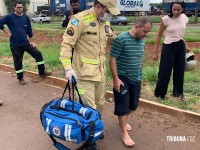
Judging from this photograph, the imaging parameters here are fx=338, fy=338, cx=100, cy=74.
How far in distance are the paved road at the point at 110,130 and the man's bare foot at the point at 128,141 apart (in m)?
0.06

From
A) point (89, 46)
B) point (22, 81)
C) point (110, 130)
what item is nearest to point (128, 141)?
point (110, 130)

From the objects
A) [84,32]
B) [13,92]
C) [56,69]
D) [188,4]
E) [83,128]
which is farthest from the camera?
[188,4]

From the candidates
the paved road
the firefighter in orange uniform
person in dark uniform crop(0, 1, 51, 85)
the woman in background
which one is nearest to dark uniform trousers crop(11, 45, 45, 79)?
person in dark uniform crop(0, 1, 51, 85)

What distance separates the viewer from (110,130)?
4844 mm

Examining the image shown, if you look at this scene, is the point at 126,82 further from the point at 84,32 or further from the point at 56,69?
the point at 56,69

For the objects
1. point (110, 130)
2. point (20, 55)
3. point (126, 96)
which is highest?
point (20, 55)

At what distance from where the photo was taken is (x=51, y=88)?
7.25 metres

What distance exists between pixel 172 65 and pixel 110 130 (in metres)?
1.70

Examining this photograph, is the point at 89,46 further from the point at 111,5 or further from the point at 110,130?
the point at 110,130

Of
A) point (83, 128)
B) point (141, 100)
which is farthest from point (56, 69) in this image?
point (83, 128)

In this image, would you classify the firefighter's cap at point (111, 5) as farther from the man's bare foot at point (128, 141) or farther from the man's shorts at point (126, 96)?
the man's bare foot at point (128, 141)

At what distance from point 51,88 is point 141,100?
7.61 ft

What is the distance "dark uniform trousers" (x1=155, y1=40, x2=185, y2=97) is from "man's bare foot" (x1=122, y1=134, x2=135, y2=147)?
172cm

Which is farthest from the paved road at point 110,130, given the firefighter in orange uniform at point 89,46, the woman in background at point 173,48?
the firefighter in orange uniform at point 89,46
